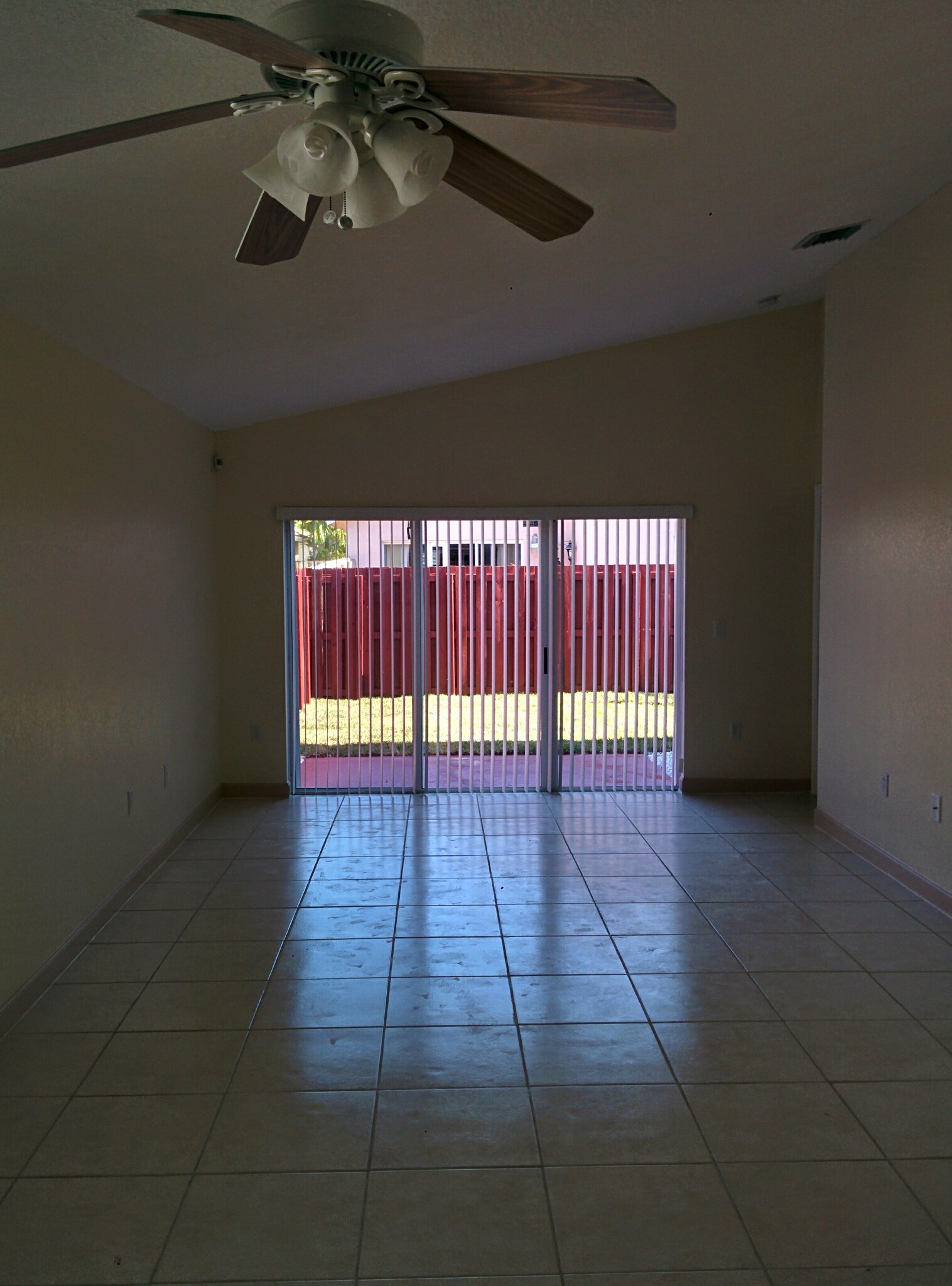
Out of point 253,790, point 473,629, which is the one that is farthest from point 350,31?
point 253,790

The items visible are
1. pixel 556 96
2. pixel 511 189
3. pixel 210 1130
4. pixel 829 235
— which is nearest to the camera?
pixel 556 96

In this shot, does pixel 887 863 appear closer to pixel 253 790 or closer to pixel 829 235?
pixel 829 235

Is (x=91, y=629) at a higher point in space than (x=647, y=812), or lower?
higher

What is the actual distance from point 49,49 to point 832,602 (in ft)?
15.7

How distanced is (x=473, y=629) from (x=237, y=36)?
558 centimetres

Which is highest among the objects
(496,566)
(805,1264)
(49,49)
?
(49,49)

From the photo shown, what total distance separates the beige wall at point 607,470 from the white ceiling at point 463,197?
97 centimetres

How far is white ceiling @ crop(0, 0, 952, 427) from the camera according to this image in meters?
2.33

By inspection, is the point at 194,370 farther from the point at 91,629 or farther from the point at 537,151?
the point at 537,151

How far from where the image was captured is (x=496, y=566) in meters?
6.96

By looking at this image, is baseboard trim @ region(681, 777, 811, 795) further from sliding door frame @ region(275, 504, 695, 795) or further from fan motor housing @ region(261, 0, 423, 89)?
fan motor housing @ region(261, 0, 423, 89)

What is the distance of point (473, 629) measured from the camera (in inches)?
275

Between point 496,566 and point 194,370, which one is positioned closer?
point 194,370

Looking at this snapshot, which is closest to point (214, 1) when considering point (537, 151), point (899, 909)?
point (537, 151)
